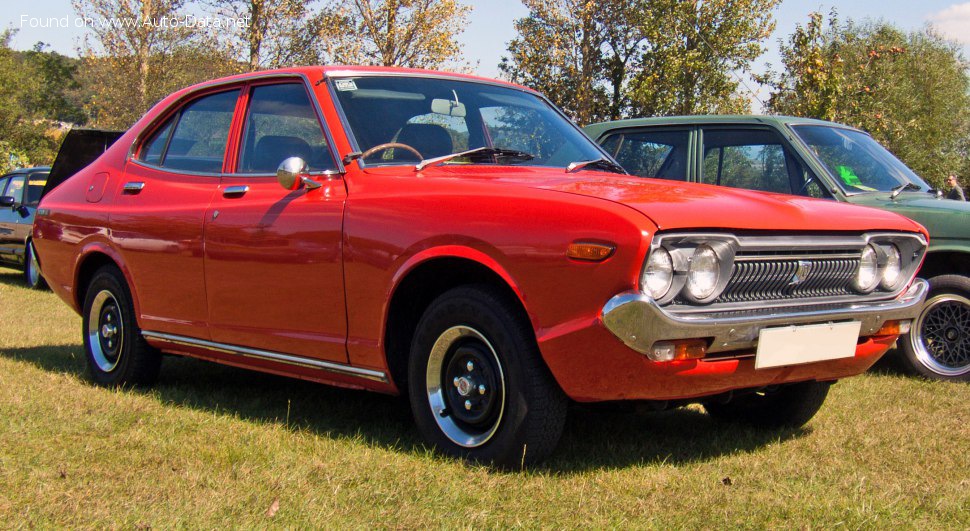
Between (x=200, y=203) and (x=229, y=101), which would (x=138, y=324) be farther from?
(x=229, y=101)

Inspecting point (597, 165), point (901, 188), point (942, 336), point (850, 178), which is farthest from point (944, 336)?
point (597, 165)

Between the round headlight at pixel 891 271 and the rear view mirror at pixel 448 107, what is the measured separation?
6.86 ft

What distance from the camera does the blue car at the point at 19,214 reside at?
14.6 meters

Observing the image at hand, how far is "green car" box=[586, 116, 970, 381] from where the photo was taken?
669cm

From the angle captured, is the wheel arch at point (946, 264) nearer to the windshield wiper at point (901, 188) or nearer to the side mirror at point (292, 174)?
the windshield wiper at point (901, 188)

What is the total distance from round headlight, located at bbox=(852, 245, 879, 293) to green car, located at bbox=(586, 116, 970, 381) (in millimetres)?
2553

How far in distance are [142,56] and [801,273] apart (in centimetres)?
2745

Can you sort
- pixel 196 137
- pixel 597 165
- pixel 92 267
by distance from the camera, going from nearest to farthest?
pixel 597 165
pixel 196 137
pixel 92 267

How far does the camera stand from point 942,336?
6.81 m

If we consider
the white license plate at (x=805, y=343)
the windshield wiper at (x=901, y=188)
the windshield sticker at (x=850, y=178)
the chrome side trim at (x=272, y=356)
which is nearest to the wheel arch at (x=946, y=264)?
the windshield wiper at (x=901, y=188)

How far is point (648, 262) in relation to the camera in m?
3.34

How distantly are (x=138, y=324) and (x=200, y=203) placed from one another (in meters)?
0.97

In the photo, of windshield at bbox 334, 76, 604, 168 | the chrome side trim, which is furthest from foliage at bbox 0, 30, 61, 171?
windshield at bbox 334, 76, 604, 168

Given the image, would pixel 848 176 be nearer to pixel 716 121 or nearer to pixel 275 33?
pixel 716 121
